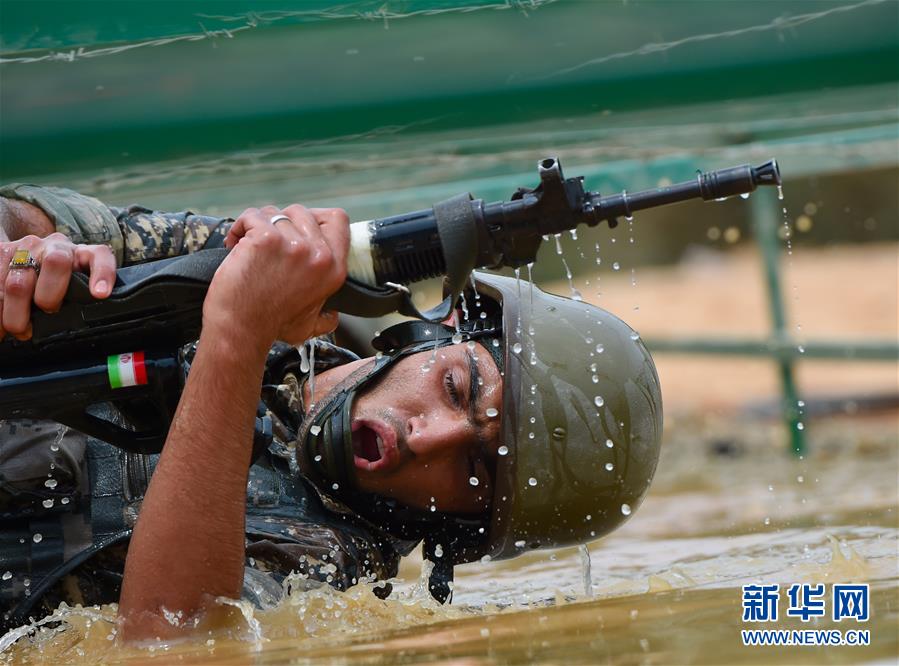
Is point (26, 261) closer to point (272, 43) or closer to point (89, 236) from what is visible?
point (89, 236)

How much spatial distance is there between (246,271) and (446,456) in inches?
32.8

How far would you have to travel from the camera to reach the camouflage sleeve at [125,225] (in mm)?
3000

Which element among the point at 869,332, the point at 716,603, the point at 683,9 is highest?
the point at 683,9

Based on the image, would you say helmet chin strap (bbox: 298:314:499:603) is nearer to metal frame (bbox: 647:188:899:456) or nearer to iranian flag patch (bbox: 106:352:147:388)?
iranian flag patch (bbox: 106:352:147:388)

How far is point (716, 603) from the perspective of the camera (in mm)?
2535

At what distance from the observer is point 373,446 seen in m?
3.01

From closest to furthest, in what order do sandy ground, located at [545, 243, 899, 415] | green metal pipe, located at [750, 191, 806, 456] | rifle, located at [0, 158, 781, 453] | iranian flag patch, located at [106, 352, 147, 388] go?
rifle, located at [0, 158, 781, 453] < iranian flag patch, located at [106, 352, 147, 388] < green metal pipe, located at [750, 191, 806, 456] < sandy ground, located at [545, 243, 899, 415]

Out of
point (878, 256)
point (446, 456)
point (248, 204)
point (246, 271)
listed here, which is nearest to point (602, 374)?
point (446, 456)

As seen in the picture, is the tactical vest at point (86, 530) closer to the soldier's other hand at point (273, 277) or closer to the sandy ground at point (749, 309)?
the soldier's other hand at point (273, 277)

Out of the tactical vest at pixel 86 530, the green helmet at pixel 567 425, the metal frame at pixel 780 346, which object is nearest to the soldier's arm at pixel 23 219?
the tactical vest at pixel 86 530

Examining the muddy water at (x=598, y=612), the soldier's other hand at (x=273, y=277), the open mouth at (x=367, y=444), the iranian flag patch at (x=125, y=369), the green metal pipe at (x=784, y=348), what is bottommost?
the green metal pipe at (x=784, y=348)

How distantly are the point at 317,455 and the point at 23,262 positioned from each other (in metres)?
0.88

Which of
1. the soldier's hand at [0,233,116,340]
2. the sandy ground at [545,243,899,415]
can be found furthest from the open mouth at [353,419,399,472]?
the sandy ground at [545,243,899,415]

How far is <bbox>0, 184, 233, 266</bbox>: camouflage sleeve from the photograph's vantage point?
3.00 meters
